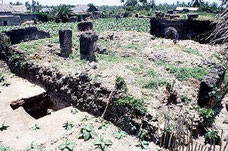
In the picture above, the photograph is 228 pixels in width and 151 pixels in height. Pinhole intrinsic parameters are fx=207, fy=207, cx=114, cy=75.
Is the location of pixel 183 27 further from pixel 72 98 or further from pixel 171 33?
pixel 72 98

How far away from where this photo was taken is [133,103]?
6.97 meters

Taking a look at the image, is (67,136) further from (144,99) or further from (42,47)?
(42,47)

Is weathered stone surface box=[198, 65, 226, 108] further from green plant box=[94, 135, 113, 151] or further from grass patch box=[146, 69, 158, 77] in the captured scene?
green plant box=[94, 135, 113, 151]

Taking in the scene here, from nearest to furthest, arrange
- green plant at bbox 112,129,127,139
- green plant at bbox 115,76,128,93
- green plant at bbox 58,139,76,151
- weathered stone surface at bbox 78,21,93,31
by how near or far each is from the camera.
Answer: green plant at bbox 58,139,76,151 → green plant at bbox 112,129,127,139 → green plant at bbox 115,76,128,93 → weathered stone surface at bbox 78,21,93,31

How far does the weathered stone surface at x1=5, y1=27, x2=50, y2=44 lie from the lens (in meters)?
15.9

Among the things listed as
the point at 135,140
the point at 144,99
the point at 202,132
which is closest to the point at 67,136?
the point at 135,140

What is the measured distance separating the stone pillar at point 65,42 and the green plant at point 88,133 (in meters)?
6.94

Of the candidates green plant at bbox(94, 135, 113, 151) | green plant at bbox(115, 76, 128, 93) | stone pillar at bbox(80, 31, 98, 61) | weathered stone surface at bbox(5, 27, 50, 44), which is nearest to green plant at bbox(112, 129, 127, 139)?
green plant at bbox(94, 135, 113, 151)

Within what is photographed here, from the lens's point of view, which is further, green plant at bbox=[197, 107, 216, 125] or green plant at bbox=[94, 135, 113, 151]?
green plant at bbox=[197, 107, 216, 125]

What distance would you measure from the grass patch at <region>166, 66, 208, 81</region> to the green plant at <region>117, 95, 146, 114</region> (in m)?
3.36

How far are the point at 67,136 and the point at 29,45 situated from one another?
8947 millimetres

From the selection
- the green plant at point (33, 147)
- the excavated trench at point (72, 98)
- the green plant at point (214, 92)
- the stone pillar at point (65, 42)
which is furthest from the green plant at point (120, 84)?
the stone pillar at point (65, 42)

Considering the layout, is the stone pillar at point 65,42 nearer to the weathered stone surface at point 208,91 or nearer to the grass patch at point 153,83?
the grass patch at point 153,83

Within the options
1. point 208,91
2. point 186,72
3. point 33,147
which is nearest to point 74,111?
point 33,147
